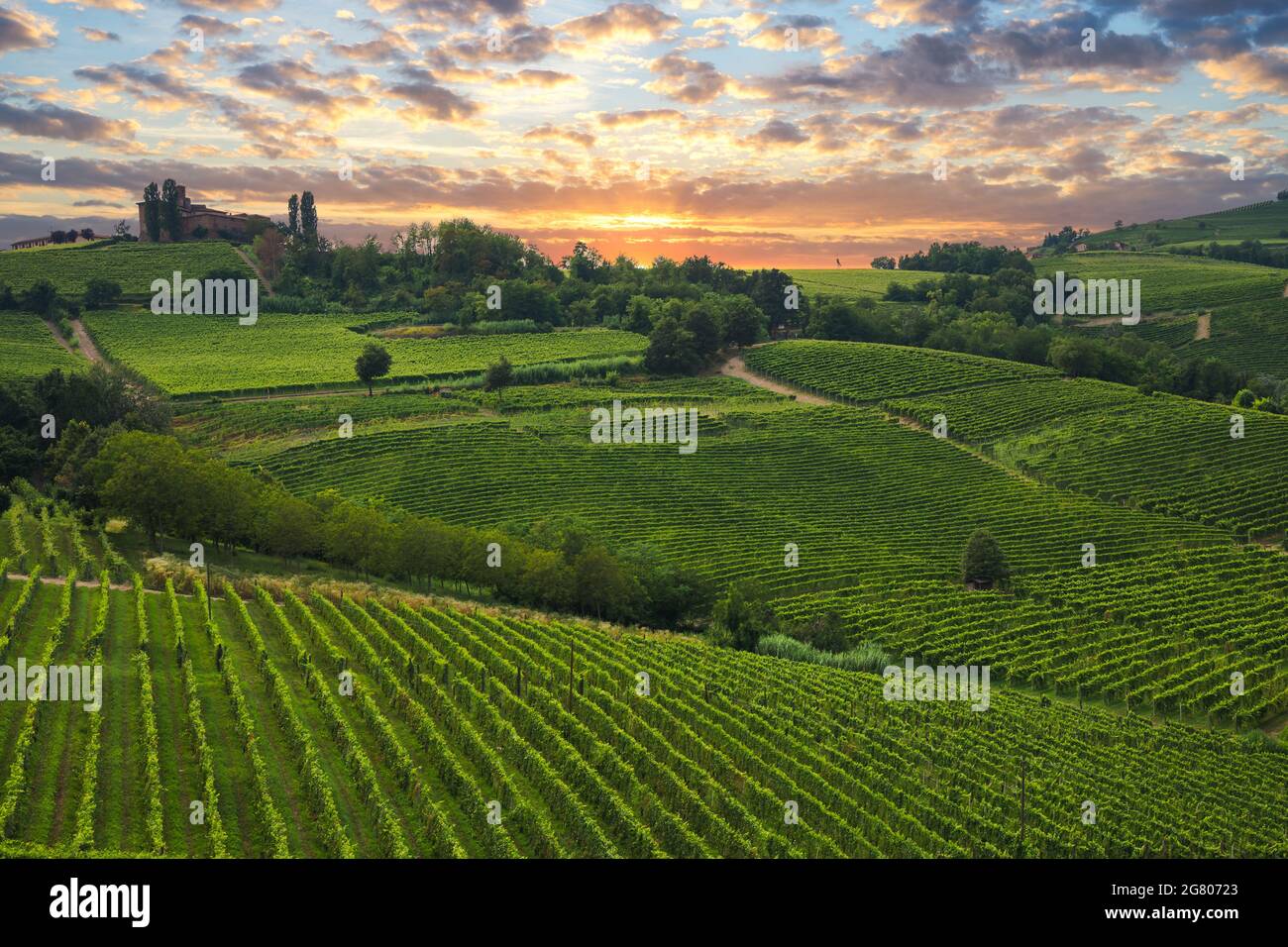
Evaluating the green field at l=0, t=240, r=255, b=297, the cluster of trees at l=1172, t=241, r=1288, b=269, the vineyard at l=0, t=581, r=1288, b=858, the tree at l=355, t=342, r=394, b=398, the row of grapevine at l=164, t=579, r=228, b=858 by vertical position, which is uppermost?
the cluster of trees at l=1172, t=241, r=1288, b=269

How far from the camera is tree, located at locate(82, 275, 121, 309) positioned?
407ft

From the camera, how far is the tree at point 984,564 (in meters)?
56.1

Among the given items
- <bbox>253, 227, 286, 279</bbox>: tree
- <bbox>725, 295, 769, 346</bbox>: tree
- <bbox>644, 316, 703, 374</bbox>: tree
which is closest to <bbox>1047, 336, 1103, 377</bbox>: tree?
<bbox>725, 295, 769, 346</bbox>: tree

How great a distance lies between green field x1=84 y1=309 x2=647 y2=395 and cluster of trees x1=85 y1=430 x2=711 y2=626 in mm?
44816

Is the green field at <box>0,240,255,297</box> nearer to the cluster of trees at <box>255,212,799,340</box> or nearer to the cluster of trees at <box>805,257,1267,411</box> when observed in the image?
the cluster of trees at <box>255,212,799,340</box>

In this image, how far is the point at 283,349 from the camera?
113375 mm

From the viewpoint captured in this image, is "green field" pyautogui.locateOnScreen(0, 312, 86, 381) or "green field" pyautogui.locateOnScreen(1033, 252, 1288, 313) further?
"green field" pyautogui.locateOnScreen(1033, 252, 1288, 313)

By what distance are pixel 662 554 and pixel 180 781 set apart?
37736mm

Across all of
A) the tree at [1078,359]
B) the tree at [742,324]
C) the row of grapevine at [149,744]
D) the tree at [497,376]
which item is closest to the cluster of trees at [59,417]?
the tree at [497,376]

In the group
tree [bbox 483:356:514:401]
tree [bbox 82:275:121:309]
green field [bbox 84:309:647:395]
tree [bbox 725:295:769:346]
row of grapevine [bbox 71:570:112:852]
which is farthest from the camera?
tree [bbox 82:275:121:309]

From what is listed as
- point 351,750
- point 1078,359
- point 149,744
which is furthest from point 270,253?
point 351,750

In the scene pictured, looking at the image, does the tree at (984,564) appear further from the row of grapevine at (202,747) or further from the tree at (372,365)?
the tree at (372,365)
